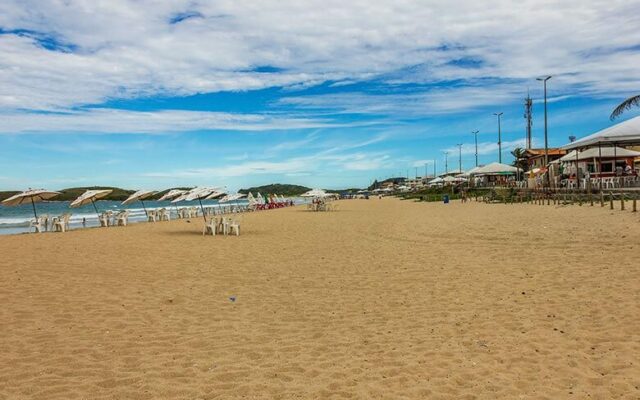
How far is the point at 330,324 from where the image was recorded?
6.56m

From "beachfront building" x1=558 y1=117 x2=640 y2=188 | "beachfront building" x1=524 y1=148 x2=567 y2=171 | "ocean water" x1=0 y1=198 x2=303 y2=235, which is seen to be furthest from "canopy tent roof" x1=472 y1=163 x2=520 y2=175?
"ocean water" x1=0 y1=198 x2=303 y2=235

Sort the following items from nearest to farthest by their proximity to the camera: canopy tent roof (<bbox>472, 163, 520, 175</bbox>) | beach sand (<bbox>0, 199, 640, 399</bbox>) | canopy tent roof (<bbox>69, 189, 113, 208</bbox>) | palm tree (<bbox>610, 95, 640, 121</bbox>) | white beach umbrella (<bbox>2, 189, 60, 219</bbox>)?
1. beach sand (<bbox>0, 199, 640, 399</bbox>)
2. palm tree (<bbox>610, 95, 640, 121</bbox>)
3. white beach umbrella (<bbox>2, 189, 60, 219</bbox>)
4. canopy tent roof (<bbox>69, 189, 113, 208</bbox>)
5. canopy tent roof (<bbox>472, 163, 520, 175</bbox>)

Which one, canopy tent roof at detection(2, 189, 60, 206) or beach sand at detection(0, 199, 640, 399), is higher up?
canopy tent roof at detection(2, 189, 60, 206)

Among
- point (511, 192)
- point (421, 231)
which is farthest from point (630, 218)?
point (511, 192)

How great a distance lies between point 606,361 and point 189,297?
6.14m

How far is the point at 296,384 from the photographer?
4543 millimetres

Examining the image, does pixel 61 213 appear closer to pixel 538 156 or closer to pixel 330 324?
pixel 538 156

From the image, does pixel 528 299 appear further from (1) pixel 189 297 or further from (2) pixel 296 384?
(1) pixel 189 297

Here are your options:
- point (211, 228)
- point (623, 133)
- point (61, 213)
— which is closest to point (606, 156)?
point (623, 133)

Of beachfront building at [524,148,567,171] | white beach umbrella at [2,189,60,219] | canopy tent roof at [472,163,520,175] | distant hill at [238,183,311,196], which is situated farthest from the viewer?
distant hill at [238,183,311,196]

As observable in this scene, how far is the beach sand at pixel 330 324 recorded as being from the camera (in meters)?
4.52

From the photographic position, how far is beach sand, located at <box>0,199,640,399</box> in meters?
4.52

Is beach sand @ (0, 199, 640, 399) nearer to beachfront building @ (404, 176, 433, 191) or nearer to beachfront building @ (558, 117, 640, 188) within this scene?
beachfront building @ (558, 117, 640, 188)

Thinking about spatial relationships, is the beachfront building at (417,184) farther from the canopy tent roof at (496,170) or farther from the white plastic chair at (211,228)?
the white plastic chair at (211,228)
